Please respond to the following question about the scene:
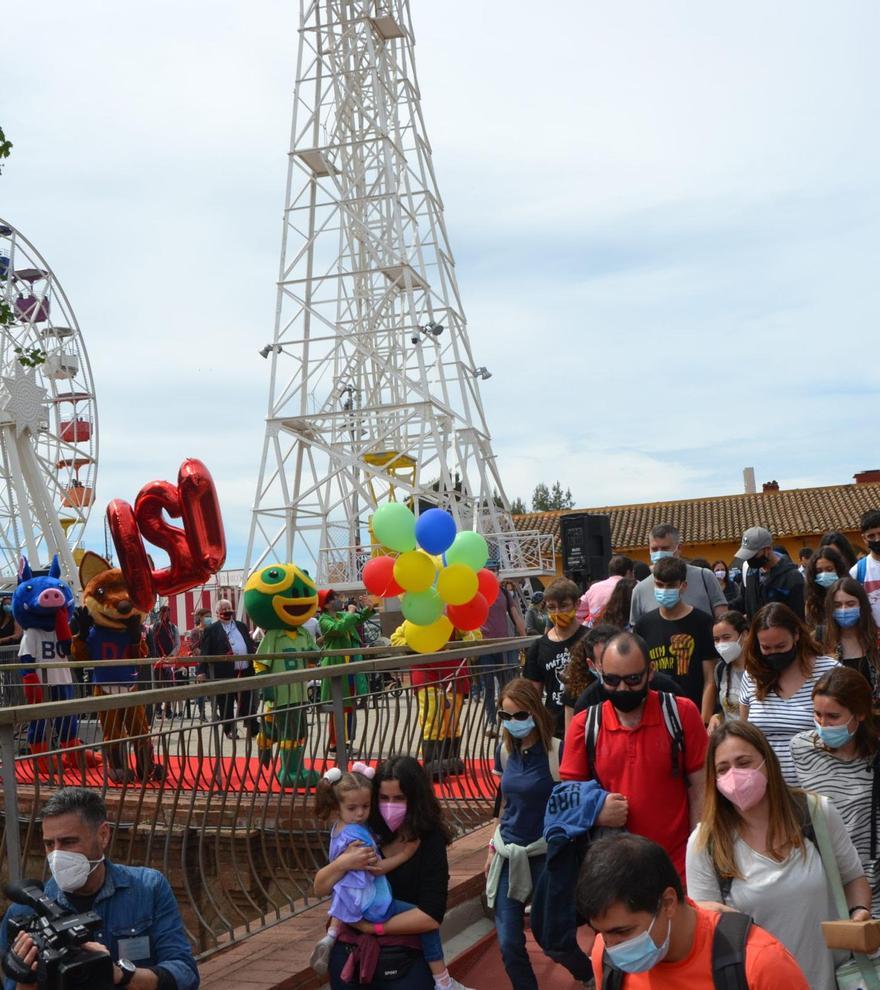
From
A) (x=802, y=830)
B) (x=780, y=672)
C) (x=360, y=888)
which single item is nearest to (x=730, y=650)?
(x=780, y=672)

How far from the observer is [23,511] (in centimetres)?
3222

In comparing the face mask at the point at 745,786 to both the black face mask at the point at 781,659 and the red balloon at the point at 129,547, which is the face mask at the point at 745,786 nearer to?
the black face mask at the point at 781,659

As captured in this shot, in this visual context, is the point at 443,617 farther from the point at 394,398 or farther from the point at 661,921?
the point at 394,398

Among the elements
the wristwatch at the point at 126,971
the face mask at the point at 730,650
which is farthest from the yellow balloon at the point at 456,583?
the wristwatch at the point at 126,971

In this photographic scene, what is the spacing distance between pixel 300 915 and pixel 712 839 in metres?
3.30

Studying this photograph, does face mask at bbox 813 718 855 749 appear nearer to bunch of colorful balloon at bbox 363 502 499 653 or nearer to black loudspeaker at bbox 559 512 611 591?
bunch of colorful balloon at bbox 363 502 499 653

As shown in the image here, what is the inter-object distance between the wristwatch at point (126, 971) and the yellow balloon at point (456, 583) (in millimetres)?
6464

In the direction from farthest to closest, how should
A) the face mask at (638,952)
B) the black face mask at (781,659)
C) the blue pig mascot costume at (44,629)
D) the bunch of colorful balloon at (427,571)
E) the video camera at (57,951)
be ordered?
the blue pig mascot costume at (44,629)
the bunch of colorful balloon at (427,571)
the black face mask at (781,659)
the video camera at (57,951)
the face mask at (638,952)

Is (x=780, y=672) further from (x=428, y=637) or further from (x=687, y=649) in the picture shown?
(x=428, y=637)

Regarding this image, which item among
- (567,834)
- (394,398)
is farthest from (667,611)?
(394,398)

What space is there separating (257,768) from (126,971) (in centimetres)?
493

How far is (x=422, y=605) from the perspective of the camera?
10055mm

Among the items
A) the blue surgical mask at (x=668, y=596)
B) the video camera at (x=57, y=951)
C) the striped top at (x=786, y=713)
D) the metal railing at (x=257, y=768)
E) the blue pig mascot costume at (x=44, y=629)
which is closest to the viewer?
the video camera at (x=57, y=951)

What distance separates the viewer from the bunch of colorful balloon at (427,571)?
998 cm
